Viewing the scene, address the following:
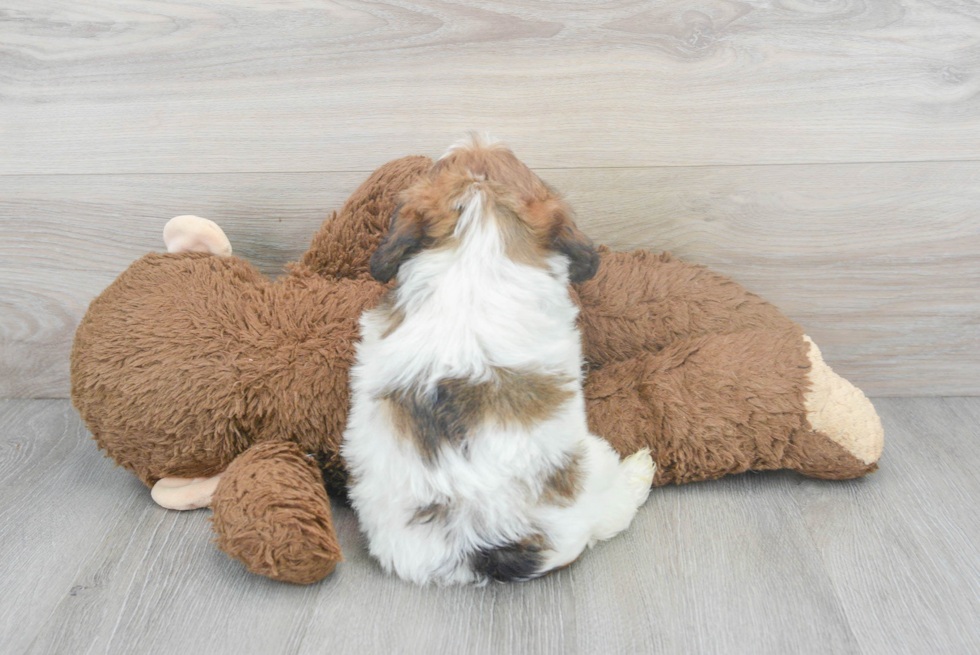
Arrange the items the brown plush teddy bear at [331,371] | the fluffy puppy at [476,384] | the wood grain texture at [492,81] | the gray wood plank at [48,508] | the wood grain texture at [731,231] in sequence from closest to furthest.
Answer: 1. the fluffy puppy at [476,384]
2. the gray wood plank at [48,508]
3. the brown plush teddy bear at [331,371]
4. the wood grain texture at [492,81]
5. the wood grain texture at [731,231]

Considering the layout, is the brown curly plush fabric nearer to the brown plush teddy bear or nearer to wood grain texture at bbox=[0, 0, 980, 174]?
the brown plush teddy bear

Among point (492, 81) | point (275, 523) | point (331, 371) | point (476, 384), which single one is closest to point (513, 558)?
point (476, 384)

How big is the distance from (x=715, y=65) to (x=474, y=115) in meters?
0.52

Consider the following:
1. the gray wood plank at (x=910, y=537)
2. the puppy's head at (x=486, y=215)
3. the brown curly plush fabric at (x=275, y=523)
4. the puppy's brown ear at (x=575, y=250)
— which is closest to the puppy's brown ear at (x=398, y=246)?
the puppy's head at (x=486, y=215)

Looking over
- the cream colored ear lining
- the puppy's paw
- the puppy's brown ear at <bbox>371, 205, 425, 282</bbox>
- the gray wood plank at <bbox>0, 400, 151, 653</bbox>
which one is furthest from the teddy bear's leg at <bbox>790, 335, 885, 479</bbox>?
the gray wood plank at <bbox>0, 400, 151, 653</bbox>

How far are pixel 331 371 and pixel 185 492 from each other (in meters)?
0.40

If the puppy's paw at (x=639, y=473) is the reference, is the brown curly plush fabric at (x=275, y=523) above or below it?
above

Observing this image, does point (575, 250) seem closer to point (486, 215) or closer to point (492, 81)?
point (486, 215)

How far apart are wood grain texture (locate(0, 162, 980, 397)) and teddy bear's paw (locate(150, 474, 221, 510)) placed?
525 millimetres

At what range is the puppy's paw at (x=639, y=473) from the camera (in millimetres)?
1453

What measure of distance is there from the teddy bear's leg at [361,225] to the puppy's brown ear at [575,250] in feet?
1.25

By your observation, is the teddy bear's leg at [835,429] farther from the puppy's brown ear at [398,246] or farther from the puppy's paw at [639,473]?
the puppy's brown ear at [398,246]

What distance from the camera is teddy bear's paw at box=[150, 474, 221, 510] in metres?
1.51

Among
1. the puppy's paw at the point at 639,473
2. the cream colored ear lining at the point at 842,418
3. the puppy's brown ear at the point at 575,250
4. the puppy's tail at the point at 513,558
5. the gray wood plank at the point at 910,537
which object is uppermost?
the puppy's brown ear at the point at 575,250
